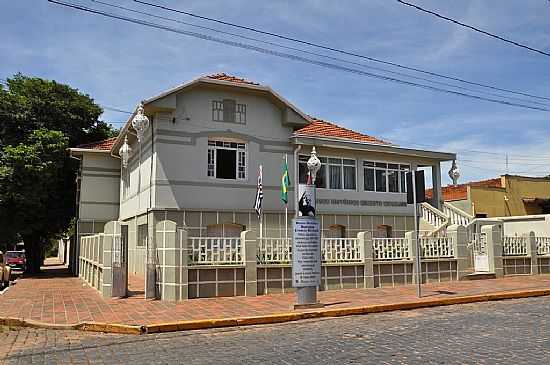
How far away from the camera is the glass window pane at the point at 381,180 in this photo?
905 inches

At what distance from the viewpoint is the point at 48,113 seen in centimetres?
2653

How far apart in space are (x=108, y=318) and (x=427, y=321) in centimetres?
643

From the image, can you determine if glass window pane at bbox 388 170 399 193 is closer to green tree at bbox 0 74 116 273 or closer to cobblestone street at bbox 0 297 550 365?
cobblestone street at bbox 0 297 550 365

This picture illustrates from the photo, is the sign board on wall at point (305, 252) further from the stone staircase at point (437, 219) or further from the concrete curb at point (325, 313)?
the stone staircase at point (437, 219)

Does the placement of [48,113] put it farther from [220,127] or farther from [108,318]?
[108,318]

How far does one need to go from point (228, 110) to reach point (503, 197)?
21481 millimetres

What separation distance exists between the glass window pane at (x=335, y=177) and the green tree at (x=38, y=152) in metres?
12.7

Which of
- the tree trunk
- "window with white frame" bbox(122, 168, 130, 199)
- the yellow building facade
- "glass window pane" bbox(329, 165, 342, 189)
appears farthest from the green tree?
the yellow building facade

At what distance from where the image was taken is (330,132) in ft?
75.6

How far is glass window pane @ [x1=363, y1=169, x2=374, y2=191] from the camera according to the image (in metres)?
22.7

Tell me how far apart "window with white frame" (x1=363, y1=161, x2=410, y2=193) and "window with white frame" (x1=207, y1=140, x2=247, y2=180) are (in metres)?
6.17

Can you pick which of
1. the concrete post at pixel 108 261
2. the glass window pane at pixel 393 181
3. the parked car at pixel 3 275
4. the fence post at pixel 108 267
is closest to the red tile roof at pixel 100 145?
the parked car at pixel 3 275

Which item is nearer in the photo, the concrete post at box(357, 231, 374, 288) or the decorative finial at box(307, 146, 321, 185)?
the concrete post at box(357, 231, 374, 288)

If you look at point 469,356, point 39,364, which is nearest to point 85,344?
point 39,364
